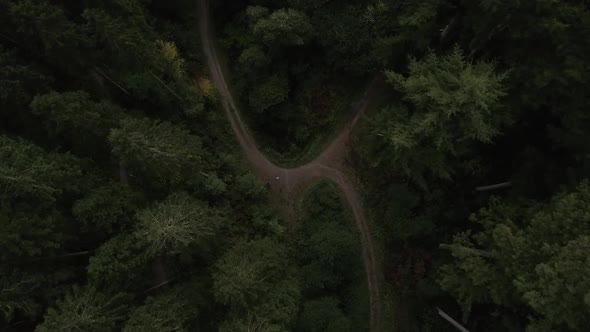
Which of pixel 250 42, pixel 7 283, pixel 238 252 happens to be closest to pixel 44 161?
pixel 7 283

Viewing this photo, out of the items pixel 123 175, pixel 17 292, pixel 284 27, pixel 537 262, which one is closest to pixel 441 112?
pixel 537 262

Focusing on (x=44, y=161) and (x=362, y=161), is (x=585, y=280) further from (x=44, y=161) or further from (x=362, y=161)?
(x=44, y=161)

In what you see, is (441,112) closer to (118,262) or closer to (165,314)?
(165,314)

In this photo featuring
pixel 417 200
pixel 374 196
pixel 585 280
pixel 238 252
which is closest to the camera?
pixel 585 280

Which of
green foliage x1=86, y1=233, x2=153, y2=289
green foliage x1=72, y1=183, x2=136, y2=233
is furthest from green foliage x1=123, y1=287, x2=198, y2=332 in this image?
green foliage x1=72, y1=183, x2=136, y2=233

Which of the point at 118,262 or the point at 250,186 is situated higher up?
the point at 118,262

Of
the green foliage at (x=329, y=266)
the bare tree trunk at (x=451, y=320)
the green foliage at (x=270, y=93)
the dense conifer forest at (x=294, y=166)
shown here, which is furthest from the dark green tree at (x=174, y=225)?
the bare tree trunk at (x=451, y=320)

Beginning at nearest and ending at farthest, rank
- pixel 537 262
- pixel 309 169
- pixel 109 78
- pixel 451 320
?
pixel 537 262, pixel 451 320, pixel 109 78, pixel 309 169
